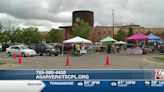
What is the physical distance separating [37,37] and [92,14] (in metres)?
27.5

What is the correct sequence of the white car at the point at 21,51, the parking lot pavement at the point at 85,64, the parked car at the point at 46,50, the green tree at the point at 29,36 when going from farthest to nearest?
the green tree at the point at 29,36 < the parked car at the point at 46,50 < the white car at the point at 21,51 < the parking lot pavement at the point at 85,64

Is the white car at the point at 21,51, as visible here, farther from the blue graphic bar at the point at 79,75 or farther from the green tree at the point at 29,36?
the green tree at the point at 29,36

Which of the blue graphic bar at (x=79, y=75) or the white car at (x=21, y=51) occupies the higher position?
the blue graphic bar at (x=79, y=75)

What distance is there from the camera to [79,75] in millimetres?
5289

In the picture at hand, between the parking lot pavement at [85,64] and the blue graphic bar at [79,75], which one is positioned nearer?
the blue graphic bar at [79,75]

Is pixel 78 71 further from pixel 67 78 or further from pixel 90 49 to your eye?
pixel 90 49

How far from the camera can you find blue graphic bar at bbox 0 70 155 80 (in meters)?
5.25

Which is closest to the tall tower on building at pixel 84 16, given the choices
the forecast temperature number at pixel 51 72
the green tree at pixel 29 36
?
the green tree at pixel 29 36

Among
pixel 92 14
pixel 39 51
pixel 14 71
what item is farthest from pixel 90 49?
pixel 92 14

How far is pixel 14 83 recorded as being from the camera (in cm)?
506

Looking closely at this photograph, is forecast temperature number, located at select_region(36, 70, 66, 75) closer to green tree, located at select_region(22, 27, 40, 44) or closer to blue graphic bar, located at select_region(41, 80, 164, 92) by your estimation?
blue graphic bar, located at select_region(41, 80, 164, 92)

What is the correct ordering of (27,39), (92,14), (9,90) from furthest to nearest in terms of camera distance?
(92,14), (27,39), (9,90)

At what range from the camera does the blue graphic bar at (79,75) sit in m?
5.25

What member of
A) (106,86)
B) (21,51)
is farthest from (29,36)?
(106,86)
